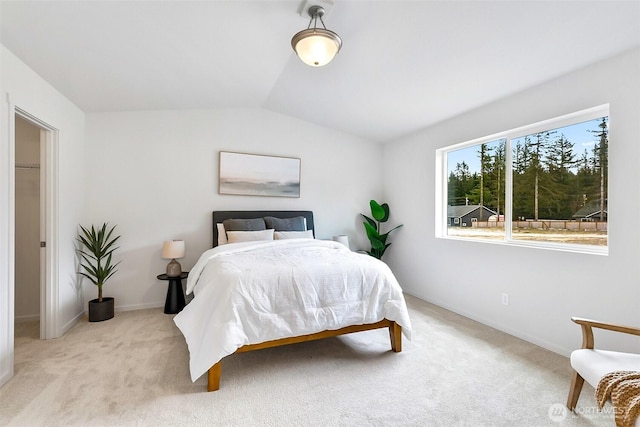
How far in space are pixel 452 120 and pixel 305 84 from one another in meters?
1.80

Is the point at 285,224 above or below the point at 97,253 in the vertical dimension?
above

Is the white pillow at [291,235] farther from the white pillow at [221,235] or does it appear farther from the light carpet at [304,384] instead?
the light carpet at [304,384]

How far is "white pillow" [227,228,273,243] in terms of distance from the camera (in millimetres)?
3584

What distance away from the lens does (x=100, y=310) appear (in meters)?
3.29

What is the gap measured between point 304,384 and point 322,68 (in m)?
2.73

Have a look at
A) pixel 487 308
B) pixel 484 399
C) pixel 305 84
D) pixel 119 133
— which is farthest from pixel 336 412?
pixel 119 133

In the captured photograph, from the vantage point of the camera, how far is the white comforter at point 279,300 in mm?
2039

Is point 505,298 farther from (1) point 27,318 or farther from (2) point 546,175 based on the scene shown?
(1) point 27,318

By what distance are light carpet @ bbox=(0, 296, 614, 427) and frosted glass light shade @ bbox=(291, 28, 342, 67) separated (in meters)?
2.27

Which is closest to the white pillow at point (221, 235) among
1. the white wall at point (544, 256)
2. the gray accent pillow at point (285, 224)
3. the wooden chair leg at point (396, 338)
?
the gray accent pillow at point (285, 224)

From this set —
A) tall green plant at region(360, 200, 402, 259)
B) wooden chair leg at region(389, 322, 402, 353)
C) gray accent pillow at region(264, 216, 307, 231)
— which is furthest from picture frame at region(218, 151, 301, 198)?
wooden chair leg at region(389, 322, 402, 353)

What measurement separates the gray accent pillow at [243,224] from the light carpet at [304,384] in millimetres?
1377

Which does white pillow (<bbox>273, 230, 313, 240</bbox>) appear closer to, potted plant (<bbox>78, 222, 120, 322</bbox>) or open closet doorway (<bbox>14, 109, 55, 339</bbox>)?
potted plant (<bbox>78, 222, 120, 322</bbox>)

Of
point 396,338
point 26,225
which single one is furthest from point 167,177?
point 396,338
